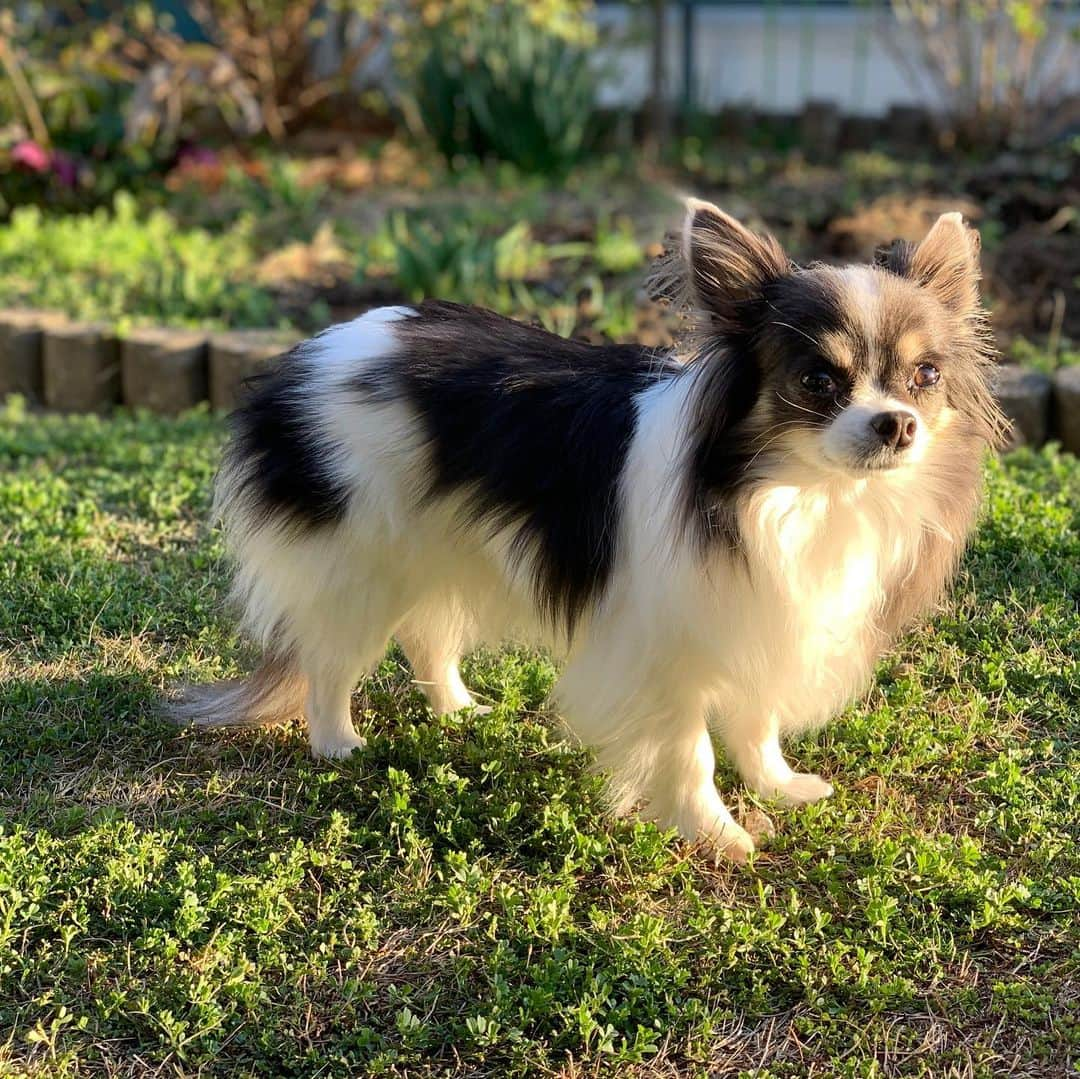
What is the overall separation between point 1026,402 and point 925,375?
114 inches

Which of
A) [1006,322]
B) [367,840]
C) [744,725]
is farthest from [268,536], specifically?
[1006,322]

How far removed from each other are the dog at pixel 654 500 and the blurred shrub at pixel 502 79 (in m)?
5.73

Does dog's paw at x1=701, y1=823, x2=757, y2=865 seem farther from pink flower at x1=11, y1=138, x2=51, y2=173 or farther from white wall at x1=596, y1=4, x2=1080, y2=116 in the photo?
white wall at x1=596, y1=4, x2=1080, y2=116

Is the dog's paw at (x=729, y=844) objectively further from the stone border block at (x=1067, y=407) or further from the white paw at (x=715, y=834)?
the stone border block at (x=1067, y=407)

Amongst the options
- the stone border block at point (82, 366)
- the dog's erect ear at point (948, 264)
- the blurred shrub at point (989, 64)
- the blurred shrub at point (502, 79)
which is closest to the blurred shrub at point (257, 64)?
the blurred shrub at point (502, 79)

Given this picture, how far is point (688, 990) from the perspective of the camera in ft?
9.63

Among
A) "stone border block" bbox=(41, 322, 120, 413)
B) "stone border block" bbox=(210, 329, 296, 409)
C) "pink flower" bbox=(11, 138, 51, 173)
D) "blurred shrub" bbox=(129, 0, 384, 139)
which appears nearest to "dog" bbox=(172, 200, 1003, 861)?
"stone border block" bbox=(210, 329, 296, 409)

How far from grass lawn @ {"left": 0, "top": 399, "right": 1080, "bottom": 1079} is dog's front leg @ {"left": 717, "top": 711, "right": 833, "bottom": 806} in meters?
0.09

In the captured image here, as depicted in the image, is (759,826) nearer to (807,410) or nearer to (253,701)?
(807,410)

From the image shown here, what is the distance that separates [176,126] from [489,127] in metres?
2.07

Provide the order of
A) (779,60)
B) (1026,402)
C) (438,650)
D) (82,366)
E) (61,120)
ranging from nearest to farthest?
(438,650) → (1026,402) → (82,366) → (61,120) → (779,60)

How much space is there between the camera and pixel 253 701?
12.2 ft

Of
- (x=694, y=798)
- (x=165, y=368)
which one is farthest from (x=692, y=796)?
(x=165, y=368)

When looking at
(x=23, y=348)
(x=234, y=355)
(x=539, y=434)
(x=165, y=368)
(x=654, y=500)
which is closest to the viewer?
(x=654, y=500)
